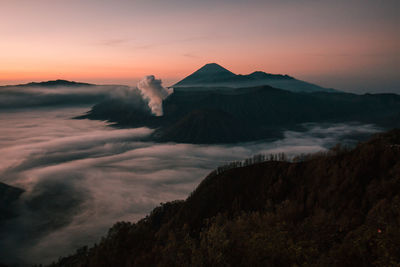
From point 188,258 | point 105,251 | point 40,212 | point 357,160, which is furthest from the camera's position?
point 40,212

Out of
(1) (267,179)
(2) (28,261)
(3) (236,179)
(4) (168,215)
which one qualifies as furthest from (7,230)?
(1) (267,179)

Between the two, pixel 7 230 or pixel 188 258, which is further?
pixel 7 230

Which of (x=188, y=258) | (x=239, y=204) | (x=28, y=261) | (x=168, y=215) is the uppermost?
(x=188, y=258)

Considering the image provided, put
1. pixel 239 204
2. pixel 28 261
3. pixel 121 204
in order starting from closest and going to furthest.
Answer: pixel 239 204 < pixel 28 261 < pixel 121 204

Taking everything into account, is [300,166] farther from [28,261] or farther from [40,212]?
[40,212]

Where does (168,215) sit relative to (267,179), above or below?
below

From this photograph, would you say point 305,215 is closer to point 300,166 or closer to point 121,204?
point 300,166

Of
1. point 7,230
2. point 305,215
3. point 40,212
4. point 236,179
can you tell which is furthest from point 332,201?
point 40,212
